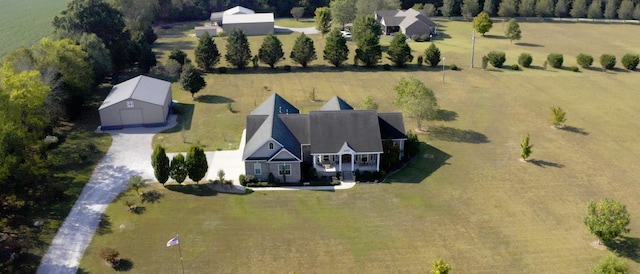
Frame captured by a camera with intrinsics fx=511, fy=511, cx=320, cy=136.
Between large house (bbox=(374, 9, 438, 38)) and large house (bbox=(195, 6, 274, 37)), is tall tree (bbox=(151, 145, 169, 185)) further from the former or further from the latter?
large house (bbox=(374, 9, 438, 38))

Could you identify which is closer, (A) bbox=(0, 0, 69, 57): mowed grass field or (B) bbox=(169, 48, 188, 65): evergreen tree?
(B) bbox=(169, 48, 188, 65): evergreen tree

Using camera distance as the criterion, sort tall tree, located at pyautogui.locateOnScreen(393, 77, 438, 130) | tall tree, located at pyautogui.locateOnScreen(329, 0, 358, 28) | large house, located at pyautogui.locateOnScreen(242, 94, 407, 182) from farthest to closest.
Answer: tall tree, located at pyautogui.locateOnScreen(329, 0, 358, 28)
tall tree, located at pyautogui.locateOnScreen(393, 77, 438, 130)
large house, located at pyautogui.locateOnScreen(242, 94, 407, 182)

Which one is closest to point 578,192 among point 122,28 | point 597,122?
point 597,122

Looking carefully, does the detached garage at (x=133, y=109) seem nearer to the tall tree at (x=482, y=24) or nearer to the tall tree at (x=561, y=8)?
the tall tree at (x=482, y=24)

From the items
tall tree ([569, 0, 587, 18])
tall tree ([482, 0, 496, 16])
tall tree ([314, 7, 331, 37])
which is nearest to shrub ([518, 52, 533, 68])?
tall tree ([314, 7, 331, 37])

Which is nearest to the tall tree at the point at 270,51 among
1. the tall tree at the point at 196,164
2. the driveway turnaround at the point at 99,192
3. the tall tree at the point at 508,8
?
the driveway turnaround at the point at 99,192

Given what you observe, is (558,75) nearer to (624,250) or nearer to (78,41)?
(624,250)

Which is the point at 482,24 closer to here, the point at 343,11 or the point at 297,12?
the point at 343,11
